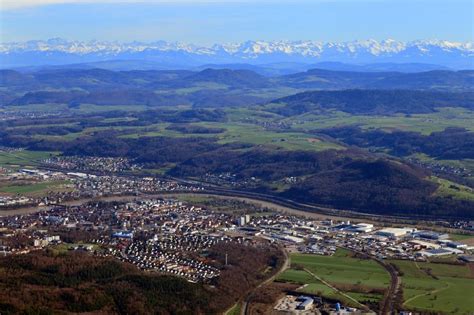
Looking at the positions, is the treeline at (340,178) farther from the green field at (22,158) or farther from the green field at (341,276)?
the green field at (22,158)

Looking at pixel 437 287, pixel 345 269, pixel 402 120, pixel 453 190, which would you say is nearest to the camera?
pixel 437 287

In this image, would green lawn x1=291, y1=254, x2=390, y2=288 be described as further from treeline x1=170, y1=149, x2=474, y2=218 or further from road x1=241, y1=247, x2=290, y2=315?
treeline x1=170, y1=149, x2=474, y2=218

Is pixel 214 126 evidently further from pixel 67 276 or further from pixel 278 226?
pixel 67 276

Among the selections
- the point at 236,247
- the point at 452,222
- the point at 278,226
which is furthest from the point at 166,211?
the point at 452,222

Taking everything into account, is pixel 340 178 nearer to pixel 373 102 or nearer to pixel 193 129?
pixel 193 129

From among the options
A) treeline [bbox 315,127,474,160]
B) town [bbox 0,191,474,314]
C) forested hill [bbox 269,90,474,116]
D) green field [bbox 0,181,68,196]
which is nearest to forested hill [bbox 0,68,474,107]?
forested hill [bbox 269,90,474,116]

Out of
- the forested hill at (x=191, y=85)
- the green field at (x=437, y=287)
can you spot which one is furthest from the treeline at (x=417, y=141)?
the forested hill at (x=191, y=85)

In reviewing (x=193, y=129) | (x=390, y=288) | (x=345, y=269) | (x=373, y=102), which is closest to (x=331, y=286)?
(x=390, y=288)
